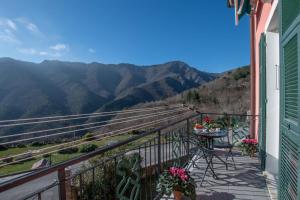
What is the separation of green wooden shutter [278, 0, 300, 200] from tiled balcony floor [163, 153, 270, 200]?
1135 millimetres

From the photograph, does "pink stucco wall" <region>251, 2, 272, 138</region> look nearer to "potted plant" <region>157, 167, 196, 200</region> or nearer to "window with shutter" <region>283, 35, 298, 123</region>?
"window with shutter" <region>283, 35, 298, 123</region>

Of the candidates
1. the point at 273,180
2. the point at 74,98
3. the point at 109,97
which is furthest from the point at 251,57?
the point at 109,97

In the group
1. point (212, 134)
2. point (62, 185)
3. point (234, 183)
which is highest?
point (62, 185)

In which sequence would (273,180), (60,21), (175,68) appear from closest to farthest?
(273,180) < (60,21) < (175,68)

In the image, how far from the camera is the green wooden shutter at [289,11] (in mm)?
1511

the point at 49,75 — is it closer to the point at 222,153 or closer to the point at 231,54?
the point at 231,54

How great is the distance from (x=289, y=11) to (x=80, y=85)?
5645 centimetres

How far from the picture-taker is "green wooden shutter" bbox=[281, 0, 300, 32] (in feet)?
4.96

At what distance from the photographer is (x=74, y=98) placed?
5031cm

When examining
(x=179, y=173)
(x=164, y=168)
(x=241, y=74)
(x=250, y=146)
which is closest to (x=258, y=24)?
(x=250, y=146)

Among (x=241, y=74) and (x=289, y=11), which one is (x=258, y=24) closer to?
(x=289, y=11)

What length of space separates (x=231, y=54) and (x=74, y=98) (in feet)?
120

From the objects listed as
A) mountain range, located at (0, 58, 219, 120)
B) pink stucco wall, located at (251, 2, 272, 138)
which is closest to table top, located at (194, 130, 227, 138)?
pink stucco wall, located at (251, 2, 272, 138)

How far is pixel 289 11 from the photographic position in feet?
5.52
